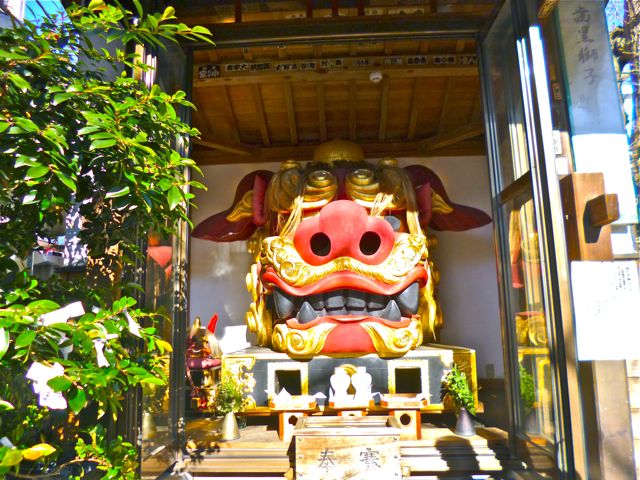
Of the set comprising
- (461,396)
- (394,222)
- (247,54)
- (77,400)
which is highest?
(247,54)

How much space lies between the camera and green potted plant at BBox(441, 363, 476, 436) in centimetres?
376

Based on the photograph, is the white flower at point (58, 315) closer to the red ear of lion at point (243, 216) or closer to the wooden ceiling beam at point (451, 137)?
the red ear of lion at point (243, 216)

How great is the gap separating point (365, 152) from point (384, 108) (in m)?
0.82

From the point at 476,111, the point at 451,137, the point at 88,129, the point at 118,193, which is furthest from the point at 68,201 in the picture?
the point at 476,111

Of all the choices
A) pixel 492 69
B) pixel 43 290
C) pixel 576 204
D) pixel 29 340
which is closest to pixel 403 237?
pixel 492 69

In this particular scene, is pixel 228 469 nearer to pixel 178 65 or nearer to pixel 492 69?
pixel 178 65

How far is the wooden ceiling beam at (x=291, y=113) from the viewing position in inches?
208

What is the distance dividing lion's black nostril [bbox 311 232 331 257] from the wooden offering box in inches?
91.7

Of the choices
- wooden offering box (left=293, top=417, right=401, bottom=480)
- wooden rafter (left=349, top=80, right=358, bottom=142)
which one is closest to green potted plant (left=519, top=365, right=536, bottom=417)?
wooden offering box (left=293, top=417, right=401, bottom=480)

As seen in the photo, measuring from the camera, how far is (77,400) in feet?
4.47

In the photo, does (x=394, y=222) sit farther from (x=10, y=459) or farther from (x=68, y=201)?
(x=10, y=459)

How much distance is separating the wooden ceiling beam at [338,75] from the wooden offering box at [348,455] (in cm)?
330

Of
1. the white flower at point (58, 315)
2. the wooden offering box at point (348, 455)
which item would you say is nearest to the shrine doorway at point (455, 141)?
the wooden offering box at point (348, 455)

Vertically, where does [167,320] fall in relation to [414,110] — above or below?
below
